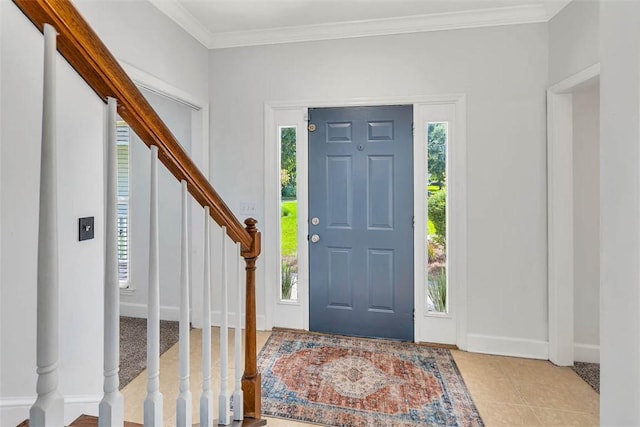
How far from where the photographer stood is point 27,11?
55 cm

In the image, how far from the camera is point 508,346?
2.62 m

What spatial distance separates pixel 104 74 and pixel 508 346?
3034mm

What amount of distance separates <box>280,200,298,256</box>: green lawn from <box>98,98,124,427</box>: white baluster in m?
2.29

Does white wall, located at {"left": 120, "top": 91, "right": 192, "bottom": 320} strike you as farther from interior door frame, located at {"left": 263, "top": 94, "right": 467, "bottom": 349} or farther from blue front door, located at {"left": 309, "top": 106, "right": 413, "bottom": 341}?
blue front door, located at {"left": 309, "top": 106, "right": 413, "bottom": 341}

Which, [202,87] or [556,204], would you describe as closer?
[556,204]

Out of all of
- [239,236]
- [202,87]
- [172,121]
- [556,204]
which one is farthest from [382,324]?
[172,121]

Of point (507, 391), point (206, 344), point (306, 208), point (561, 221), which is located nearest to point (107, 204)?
point (206, 344)

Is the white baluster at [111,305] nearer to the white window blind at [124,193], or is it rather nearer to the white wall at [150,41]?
the white wall at [150,41]

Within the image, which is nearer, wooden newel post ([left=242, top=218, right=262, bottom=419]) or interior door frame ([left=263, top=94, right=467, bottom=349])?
wooden newel post ([left=242, top=218, right=262, bottom=419])

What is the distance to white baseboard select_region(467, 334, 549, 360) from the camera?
2.56m

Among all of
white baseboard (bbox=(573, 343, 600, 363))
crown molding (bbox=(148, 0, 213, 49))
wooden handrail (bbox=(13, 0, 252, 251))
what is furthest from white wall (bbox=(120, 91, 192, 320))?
white baseboard (bbox=(573, 343, 600, 363))

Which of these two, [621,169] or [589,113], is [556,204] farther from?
[621,169]

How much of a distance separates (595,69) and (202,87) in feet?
9.52

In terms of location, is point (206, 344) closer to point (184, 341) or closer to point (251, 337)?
point (184, 341)
